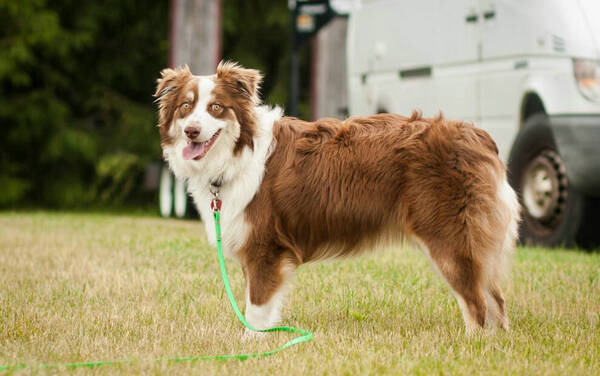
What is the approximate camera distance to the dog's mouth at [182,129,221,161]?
4902 mm

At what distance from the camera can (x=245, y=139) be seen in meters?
4.99

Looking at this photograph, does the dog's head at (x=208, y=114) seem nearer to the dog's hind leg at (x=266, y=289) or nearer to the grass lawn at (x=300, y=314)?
the dog's hind leg at (x=266, y=289)

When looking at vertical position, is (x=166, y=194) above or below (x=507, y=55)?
below

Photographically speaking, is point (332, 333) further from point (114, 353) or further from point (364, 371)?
point (114, 353)

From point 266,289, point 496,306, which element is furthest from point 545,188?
point 266,289

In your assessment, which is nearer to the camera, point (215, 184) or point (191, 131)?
point (191, 131)

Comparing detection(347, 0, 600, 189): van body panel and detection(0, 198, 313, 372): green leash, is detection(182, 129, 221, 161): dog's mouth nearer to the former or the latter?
detection(0, 198, 313, 372): green leash

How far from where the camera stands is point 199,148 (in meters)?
4.91

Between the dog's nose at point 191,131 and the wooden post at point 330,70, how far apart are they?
9.87 meters

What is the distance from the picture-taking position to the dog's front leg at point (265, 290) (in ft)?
16.1

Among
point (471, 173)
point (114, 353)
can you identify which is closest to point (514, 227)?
point (471, 173)

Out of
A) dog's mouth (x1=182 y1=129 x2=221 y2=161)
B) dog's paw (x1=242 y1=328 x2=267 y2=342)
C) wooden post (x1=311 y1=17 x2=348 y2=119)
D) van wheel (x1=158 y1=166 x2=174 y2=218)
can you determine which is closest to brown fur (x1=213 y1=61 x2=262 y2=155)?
dog's mouth (x1=182 y1=129 x2=221 y2=161)

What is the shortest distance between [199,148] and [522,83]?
458 centimetres

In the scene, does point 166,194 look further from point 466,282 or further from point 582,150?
point 466,282
